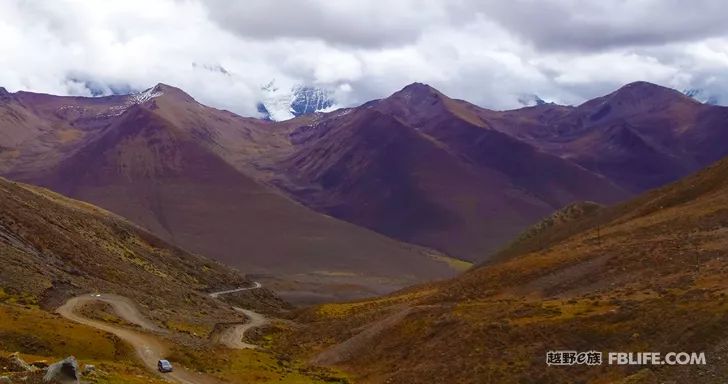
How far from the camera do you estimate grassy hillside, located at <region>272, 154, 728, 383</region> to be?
47.8m

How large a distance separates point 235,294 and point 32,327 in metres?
96.7

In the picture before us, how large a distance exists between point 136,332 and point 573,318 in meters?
41.6

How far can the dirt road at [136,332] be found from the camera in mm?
55672

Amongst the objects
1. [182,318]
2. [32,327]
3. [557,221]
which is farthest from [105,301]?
[557,221]

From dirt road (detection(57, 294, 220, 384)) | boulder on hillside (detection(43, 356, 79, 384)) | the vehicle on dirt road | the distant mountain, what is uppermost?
the distant mountain

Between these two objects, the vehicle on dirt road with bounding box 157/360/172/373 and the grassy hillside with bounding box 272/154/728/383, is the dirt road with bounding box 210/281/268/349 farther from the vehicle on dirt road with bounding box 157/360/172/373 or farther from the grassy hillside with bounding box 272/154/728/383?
the vehicle on dirt road with bounding box 157/360/172/373

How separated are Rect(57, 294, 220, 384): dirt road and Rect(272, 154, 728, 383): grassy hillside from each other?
1560 centimetres

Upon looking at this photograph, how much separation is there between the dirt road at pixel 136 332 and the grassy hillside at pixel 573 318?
1560 cm

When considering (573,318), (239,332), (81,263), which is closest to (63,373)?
(573,318)

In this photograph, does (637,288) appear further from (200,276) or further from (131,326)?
(200,276)

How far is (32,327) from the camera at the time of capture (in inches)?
2313

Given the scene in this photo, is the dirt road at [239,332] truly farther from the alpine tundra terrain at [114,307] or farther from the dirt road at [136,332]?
the dirt road at [136,332]

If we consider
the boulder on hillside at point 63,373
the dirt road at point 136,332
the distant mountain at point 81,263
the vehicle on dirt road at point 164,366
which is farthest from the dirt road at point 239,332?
the boulder on hillside at point 63,373

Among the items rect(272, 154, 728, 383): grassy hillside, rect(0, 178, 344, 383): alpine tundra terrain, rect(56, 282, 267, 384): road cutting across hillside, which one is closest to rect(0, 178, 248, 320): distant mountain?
rect(0, 178, 344, 383): alpine tundra terrain
